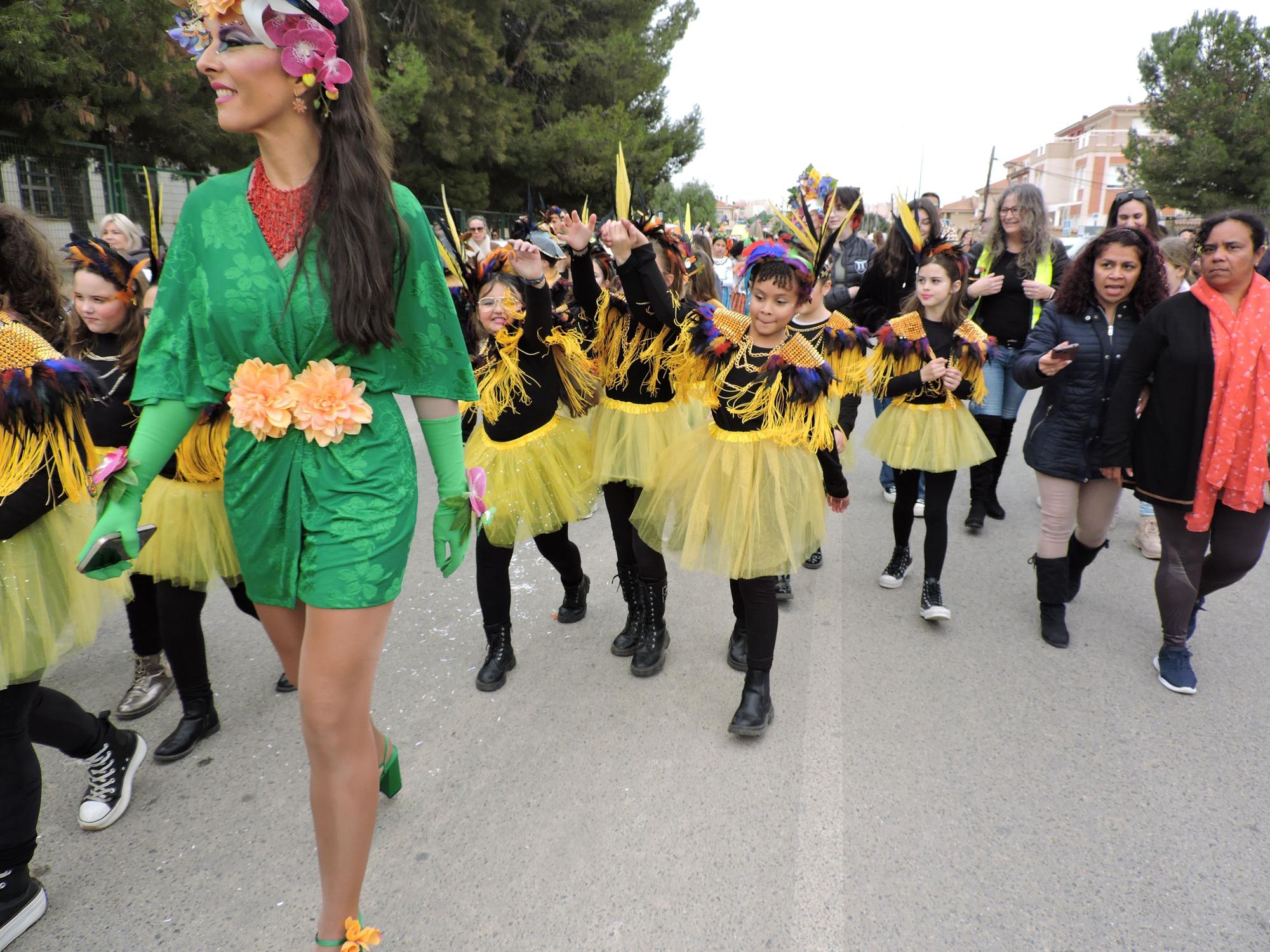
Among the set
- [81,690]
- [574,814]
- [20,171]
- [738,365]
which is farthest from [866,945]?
[20,171]

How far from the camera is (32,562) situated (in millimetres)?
2283

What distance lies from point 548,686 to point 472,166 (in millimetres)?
18013

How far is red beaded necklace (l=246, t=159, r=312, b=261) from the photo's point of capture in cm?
183

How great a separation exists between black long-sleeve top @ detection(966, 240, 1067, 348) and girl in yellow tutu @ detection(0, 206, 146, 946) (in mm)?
5098

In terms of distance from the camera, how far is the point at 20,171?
9141 millimetres

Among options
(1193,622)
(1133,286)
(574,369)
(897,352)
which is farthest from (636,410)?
(1193,622)

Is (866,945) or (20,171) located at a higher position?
(20,171)

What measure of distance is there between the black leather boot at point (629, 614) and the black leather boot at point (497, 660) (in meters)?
0.54

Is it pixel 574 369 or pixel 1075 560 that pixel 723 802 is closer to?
pixel 574 369

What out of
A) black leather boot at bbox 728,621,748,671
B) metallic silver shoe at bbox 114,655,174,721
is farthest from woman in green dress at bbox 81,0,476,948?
black leather boot at bbox 728,621,748,671

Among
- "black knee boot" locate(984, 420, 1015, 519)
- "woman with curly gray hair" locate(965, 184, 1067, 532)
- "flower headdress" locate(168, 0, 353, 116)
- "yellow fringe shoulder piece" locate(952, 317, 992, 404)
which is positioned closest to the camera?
"flower headdress" locate(168, 0, 353, 116)

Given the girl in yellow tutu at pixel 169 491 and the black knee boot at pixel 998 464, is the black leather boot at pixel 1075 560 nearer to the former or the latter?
the black knee boot at pixel 998 464

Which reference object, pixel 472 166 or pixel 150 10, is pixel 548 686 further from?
pixel 472 166

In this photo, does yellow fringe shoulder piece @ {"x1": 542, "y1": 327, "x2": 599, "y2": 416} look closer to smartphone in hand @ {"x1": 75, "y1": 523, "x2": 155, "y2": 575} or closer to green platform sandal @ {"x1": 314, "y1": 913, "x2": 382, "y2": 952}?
smartphone in hand @ {"x1": 75, "y1": 523, "x2": 155, "y2": 575}
